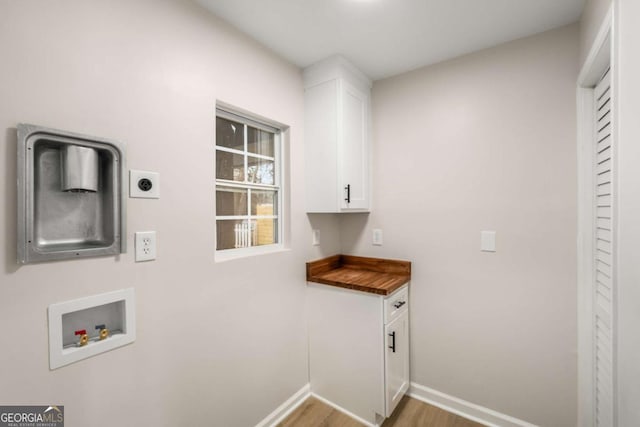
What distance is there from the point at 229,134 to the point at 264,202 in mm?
504

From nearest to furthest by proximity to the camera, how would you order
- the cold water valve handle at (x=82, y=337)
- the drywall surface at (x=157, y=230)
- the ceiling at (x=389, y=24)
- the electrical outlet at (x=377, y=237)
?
the drywall surface at (x=157, y=230)
the cold water valve handle at (x=82, y=337)
the ceiling at (x=389, y=24)
the electrical outlet at (x=377, y=237)

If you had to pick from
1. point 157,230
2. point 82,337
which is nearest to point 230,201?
point 157,230

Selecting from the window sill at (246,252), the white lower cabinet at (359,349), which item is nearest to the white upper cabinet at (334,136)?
the window sill at (246,252)

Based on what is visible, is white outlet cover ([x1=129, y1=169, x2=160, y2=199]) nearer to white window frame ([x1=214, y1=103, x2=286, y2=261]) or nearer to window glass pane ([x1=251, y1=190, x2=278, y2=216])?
white window frame ([x1=214, y1=103, x2=286, y2=261])

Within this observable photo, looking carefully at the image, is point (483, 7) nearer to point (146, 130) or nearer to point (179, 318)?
point (146, 130)

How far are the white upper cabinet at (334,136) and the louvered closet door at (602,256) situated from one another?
1.34m

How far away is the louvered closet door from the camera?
1.32 m

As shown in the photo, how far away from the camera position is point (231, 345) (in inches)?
61.6

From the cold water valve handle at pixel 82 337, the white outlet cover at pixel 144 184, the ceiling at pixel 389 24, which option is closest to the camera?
the cold water valve handle at pixel 82 337

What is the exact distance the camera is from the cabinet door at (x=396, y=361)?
178 cm

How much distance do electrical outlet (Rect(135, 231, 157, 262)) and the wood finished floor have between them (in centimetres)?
142

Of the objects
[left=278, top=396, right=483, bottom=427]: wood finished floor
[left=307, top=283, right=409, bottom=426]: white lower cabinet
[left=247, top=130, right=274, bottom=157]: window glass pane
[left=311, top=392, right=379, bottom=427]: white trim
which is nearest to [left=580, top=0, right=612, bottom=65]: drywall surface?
[left=307, top=283, right=409, bottom=426]: white lower cabinet

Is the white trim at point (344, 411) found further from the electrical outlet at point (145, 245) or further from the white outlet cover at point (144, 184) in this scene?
the white outlet cover at point (144, 184)

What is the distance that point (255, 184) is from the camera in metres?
1.85
